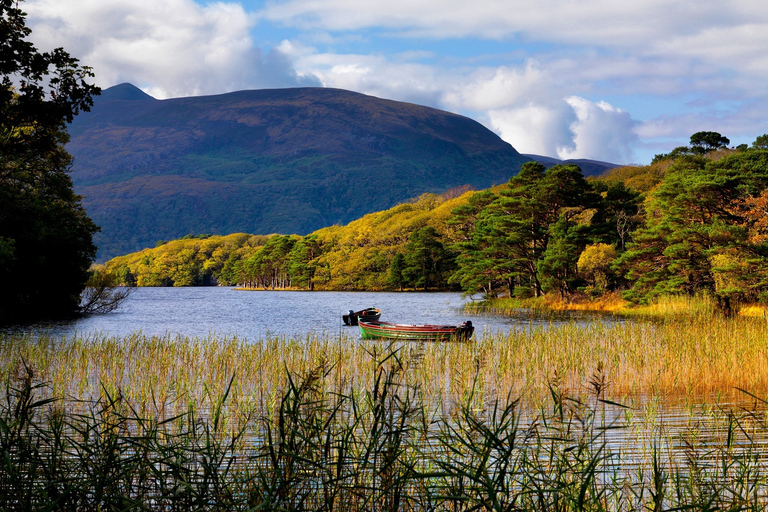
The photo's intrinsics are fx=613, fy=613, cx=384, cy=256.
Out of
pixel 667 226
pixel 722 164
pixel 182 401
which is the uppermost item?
pixel 722 164

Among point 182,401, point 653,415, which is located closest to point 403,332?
point 182,401

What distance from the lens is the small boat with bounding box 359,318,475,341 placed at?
17344mm

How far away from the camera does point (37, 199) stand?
2641 centimetres

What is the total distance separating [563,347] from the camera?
43.3 feet

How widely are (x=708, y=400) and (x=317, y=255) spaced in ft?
262

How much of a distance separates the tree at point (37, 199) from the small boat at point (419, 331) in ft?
30.1

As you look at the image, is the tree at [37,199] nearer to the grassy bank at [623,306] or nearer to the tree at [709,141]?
the grassy bank at [623,306]

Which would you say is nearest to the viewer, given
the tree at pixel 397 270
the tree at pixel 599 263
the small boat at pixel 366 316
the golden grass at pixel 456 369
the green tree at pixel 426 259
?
the golden grass at pixel 456 369

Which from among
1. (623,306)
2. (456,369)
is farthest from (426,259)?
(456,369)

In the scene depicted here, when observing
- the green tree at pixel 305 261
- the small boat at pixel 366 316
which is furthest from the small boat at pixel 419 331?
the green tree at pixel 305 261

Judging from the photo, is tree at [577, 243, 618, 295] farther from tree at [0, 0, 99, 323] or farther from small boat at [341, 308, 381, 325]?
tree at [0, 0, 99, 323]

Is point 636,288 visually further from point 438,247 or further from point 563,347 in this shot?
point 438,247

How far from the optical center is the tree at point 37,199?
34.1 feet

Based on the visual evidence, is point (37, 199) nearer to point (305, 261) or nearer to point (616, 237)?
point (616, 237)
